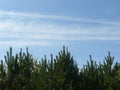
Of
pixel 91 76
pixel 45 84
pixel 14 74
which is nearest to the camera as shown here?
pixel 45 84

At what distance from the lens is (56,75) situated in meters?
23.1

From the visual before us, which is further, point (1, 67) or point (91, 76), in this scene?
point (91, 76)

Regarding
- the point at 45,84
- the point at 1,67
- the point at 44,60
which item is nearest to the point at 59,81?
the point at 45,84

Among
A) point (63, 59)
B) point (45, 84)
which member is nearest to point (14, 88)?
point (45, 84)

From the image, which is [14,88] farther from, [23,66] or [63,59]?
[63,59]

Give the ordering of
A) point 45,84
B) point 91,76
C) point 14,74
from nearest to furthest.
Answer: point 45,84 < point 14,74 < point 91,76

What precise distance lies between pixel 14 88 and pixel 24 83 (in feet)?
2.92

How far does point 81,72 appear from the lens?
27.2m

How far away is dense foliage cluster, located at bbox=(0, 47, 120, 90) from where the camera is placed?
23078 mm

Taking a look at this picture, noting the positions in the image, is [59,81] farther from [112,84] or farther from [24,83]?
[112,84]

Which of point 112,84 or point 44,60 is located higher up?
point 44,60

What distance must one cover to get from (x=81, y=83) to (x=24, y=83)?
4.58m

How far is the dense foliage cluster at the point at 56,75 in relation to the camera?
909 inches

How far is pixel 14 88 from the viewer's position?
2403 centimetres
